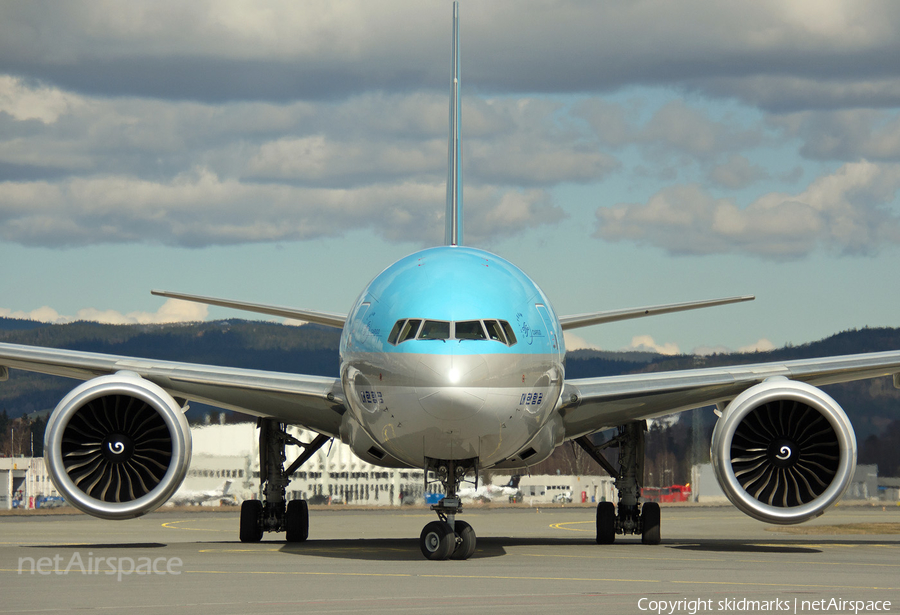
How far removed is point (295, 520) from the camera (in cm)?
2003

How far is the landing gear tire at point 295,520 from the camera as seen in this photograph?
20000mm

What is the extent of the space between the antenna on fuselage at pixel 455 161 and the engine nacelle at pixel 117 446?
615 cm

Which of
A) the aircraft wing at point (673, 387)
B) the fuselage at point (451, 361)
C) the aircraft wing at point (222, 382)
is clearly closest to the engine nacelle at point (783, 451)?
the aircraft wing at point (673, 387)

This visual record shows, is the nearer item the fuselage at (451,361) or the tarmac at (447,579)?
the tarmac at (447,579)

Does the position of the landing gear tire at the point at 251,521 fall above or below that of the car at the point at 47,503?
above

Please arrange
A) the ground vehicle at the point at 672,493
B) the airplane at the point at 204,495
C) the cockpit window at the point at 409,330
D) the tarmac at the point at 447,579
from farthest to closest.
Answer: the ground vehicle at the point at 672,493, the airplane at the point at 204,495, the cockpit window at the point at 409,330, the tarmac at the point at 447,579

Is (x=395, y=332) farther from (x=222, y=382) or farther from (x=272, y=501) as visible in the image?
(x=272, y=501)

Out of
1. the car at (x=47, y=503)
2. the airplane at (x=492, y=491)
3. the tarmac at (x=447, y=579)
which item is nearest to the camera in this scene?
the tarmac at (x=447, y=579)

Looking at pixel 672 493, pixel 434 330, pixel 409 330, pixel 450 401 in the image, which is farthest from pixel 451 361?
pixel 672 493

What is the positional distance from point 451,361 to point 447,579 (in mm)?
2694

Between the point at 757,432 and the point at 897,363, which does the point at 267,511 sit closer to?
the point at 757,432

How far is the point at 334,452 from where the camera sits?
192ft

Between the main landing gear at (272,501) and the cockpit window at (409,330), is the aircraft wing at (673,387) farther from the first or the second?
the main landing gear at (272,501)

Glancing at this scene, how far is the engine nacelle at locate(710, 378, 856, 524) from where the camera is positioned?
52.7 ft
